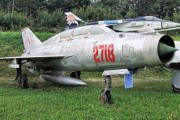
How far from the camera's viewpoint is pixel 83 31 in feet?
27.1

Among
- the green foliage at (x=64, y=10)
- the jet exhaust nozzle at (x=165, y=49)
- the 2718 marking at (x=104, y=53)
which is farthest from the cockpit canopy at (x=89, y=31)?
the green foliage at (x=64, y=10)

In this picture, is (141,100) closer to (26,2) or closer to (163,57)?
(163,57)

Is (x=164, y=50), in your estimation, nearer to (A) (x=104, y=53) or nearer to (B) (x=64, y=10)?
(A) (x=104, y=53)

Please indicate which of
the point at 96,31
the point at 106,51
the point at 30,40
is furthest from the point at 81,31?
the point at 30,40

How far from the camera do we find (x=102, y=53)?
6711 millimetres

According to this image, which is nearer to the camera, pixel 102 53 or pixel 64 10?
pixel 102 53

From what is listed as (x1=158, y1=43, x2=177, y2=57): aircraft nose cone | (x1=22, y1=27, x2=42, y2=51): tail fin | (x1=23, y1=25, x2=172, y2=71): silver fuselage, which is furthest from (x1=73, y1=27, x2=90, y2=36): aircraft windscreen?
(x1=22, y1=27, x2=42, y2=51): tail fin

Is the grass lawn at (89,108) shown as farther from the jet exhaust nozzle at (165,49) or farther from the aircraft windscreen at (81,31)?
the aircraft windscreen at (81,31)

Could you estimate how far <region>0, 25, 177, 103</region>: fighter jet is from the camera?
5.66 meters

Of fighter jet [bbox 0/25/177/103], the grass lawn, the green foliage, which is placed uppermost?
the green foliage

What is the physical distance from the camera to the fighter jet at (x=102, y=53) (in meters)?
5.66

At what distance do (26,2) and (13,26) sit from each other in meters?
34.9

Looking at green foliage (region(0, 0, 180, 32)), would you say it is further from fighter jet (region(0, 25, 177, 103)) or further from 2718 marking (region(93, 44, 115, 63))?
2718 marking (region(93, 44, 115, 63))

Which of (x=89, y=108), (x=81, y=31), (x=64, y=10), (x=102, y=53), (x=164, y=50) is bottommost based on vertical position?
(x=89, y=108)
